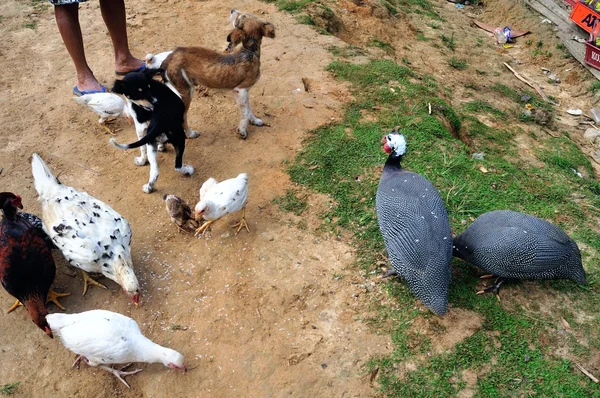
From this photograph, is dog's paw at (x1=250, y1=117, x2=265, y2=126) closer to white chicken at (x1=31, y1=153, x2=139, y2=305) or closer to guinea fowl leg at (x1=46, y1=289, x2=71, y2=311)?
white chicken at (x1=31, y1=153, x2=139, y2=305)

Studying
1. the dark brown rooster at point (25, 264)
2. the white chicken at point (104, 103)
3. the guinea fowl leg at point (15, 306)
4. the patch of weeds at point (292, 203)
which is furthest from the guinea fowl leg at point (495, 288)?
the white chicken at point (104, 103)

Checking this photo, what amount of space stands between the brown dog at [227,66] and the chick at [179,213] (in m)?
1.43

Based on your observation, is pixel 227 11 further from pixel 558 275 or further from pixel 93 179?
pixel 558 275

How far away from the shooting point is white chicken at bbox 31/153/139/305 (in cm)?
375

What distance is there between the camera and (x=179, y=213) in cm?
435

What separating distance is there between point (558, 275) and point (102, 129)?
5.45 m

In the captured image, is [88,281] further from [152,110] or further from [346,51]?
[346,51]

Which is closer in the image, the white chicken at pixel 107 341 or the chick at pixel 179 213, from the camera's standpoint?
the white chicken at pixel 107 341

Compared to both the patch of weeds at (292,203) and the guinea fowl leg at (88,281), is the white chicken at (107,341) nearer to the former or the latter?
the guinea fowl leg at (88,281)

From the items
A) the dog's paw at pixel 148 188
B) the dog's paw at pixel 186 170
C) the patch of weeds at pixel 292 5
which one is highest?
the patch of weeds at pixel 292 5

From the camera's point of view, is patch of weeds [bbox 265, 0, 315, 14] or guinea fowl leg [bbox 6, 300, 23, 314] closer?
guinea fowl leg [bbox 6, 300, 23, 314]

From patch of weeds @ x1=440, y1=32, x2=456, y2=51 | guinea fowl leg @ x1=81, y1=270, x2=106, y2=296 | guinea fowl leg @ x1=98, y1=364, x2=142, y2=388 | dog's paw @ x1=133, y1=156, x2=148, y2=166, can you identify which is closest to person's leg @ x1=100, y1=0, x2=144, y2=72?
dog's paw @ x1=133, y1=156, x2=148, y2=166

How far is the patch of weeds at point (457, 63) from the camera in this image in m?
8.93

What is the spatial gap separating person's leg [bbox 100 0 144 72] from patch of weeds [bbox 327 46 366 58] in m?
3.10
